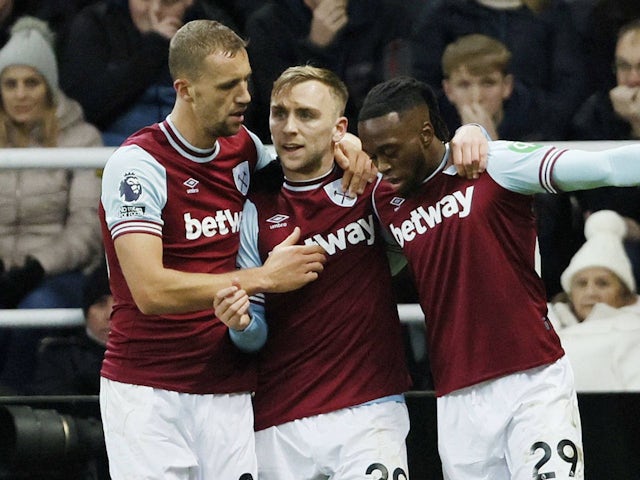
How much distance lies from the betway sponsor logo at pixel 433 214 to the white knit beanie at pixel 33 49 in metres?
2.20

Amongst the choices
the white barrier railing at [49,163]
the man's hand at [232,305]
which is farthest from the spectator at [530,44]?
the man's hand at [232,305]

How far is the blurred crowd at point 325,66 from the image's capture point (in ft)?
16.8

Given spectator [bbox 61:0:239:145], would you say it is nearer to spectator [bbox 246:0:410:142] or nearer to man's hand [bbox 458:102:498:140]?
spectator [bbox 246:0:410:142]

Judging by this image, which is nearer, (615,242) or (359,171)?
(359,171)

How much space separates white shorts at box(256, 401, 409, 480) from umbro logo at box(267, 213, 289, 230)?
1.85ft

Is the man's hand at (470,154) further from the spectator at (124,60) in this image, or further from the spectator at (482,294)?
the spectator at (124,60)

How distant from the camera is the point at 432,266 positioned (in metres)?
3.72

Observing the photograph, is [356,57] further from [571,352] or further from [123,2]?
[571,352]

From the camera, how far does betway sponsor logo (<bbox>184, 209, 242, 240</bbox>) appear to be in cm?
384

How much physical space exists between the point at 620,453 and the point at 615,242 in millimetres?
757

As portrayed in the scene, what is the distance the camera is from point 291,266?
12.2 feet

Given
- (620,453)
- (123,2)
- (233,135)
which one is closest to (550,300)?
(620,453)

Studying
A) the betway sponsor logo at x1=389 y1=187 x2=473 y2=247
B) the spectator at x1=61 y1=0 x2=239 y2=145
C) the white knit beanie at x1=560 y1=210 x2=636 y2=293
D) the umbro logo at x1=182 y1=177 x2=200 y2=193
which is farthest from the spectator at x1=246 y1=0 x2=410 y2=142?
the betway sponsor logo at x1=389 y1=187 x2=473 y2=247

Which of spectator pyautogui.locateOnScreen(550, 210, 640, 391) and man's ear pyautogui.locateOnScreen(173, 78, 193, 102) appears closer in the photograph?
man's ear pyautogui.locateOnScreen(173, 78, 193, 102)
